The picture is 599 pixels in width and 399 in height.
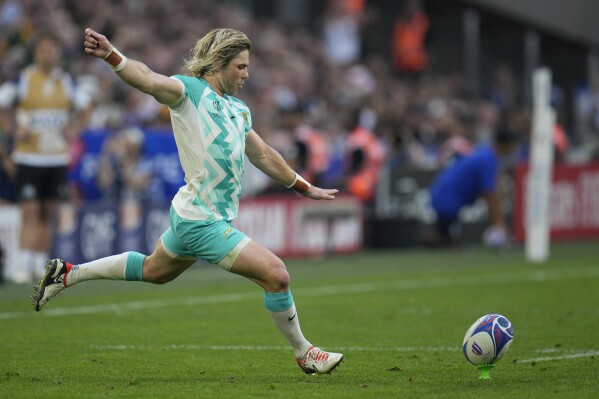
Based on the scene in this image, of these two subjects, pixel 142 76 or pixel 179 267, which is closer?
pixel 142 76

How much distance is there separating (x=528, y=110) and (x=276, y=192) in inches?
522

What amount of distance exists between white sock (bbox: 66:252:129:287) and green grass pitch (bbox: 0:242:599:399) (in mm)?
622

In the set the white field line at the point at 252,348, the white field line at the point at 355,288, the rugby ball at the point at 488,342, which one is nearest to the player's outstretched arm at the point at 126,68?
the rugby ball at the point at 488,342

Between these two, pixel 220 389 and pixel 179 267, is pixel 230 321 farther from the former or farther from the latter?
pixel 220 389

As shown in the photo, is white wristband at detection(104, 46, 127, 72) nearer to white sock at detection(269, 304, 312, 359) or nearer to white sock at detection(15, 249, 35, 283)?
white sock at detection(269, 304, 312, 359)

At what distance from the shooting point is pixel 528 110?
3173 cm

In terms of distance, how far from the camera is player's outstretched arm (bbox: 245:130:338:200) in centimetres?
866

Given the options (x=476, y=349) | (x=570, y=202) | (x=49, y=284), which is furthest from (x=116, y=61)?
(x=570, y=202)

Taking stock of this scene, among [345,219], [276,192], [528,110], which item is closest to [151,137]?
[276,192]

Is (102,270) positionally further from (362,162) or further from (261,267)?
(362,162)

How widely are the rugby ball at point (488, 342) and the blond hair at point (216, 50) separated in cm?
240

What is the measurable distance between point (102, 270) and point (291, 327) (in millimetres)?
1464

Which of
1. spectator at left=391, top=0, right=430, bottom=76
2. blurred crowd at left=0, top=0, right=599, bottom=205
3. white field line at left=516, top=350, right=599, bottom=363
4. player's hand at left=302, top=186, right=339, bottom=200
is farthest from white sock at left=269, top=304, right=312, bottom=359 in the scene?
spectator at left=391, top=0, right=430, bottom=76

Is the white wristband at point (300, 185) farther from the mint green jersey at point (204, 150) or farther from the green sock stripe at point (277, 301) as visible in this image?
the green sock stripe at point (277, 301)
